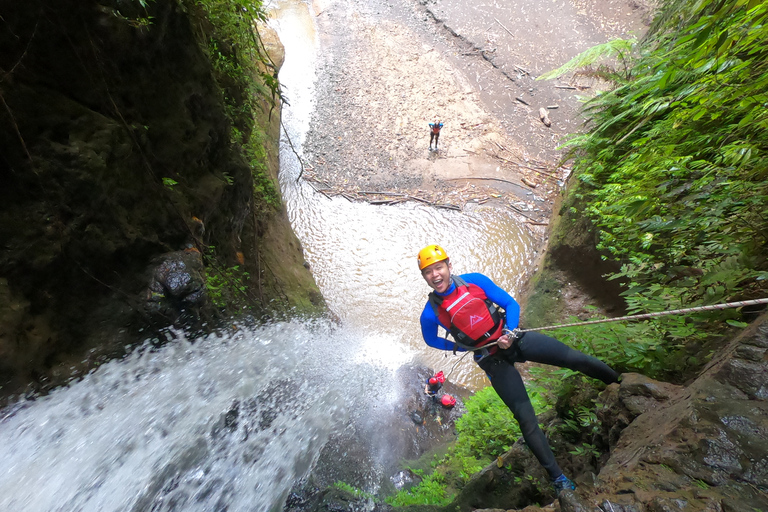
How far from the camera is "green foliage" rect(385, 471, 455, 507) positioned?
11.6 ft

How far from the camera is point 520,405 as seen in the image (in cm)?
302

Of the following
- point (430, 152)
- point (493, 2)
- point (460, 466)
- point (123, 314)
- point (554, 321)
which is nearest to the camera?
point (123, 314)

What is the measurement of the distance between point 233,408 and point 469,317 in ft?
Result: 9.59

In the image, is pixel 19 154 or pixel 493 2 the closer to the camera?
pixel 19 154

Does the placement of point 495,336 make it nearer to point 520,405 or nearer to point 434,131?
point 520,405

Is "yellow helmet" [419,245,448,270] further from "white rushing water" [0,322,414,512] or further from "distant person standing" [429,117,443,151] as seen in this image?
"distant person standing" [429,117,443,151]

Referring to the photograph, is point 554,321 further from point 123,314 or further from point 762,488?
point 123,314

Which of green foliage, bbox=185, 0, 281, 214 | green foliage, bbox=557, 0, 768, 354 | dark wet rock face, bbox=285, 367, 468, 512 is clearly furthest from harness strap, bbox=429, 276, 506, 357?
green foliage, bbox=185, 0, 281, 214

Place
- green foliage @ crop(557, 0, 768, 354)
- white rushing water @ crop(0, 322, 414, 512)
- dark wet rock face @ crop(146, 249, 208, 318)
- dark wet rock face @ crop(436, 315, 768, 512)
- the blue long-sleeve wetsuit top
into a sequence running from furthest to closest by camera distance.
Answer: dark wet rock face @ crop(146, 249, 208, 318), the blue long-sleeve wetsuit top, white rushing water @ crop(0, 322, 414, 512), green foliage @ crop(557, 0, 768, 354), dark wet rock face @ crop(436, 315, 768, 512)

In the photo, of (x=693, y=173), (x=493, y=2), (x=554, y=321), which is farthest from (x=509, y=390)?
(x=493, y=2)

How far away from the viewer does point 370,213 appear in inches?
372

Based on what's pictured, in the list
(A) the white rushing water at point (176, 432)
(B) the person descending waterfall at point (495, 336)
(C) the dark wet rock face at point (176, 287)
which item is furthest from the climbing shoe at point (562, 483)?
(C) the dark wet rock face at point (176, 287)

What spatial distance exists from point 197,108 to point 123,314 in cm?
241

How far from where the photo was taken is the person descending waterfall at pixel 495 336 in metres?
2.96
